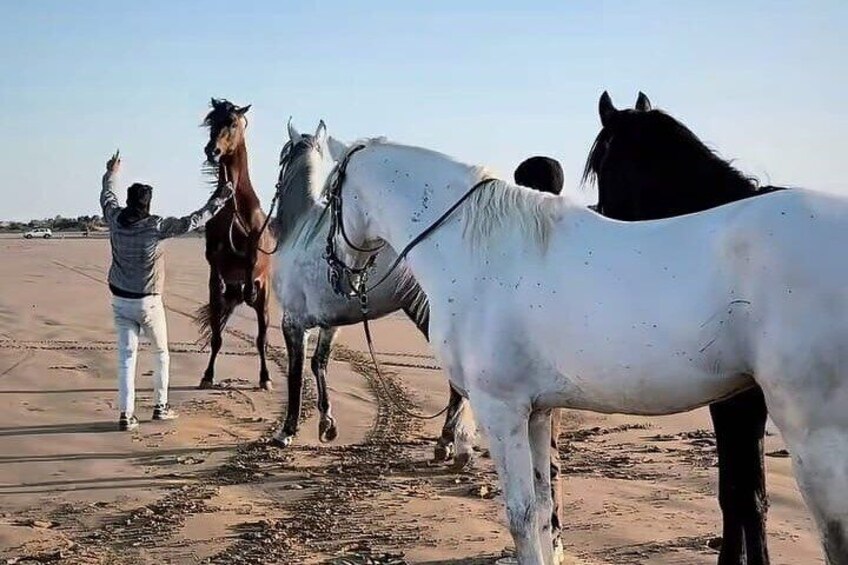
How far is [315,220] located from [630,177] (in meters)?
3.82

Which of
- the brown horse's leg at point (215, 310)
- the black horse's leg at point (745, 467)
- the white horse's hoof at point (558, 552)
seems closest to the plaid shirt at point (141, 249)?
the brown horse's leg at point (215, 310)

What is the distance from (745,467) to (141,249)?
556 centimetres

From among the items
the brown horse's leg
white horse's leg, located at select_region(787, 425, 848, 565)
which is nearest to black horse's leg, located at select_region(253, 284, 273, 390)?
the brown horse's leg

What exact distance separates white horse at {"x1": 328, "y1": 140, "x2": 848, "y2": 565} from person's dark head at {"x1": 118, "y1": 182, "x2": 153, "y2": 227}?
427 cm

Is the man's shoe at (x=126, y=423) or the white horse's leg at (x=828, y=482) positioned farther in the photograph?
the man's shoe at (x=126, y=423)

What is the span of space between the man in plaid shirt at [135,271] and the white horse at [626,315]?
422 cm

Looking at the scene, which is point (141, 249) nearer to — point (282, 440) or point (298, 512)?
point (282, 440)

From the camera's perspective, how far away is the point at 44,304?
59.3ft

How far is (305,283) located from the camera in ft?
25.2

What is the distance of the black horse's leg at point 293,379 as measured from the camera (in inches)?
298

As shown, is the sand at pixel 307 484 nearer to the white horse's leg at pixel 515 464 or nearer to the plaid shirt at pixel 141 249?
the white horse's leg at pixel 515 464

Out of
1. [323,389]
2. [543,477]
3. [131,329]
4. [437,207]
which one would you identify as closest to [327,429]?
[323,389]

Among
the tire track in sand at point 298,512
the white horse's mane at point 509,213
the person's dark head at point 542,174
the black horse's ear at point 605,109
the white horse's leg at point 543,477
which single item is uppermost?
the black horse's ear at point 605,109

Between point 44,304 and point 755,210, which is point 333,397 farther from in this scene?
point 44,304
